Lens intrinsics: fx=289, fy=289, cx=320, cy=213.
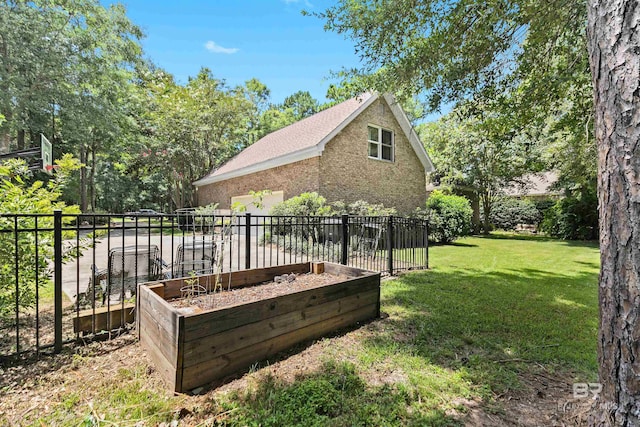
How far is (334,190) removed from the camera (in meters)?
11.5

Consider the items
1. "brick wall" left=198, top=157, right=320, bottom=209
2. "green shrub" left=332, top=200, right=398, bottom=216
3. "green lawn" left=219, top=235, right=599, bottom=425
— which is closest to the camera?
"green lawn" left=219, top=235, right=599, bottom=425

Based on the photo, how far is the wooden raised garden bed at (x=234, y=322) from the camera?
2217mm

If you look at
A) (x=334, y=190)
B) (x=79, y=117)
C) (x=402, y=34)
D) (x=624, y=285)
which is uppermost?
(x=79, y=117)

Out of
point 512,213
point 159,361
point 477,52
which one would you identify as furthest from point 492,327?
point 512,213

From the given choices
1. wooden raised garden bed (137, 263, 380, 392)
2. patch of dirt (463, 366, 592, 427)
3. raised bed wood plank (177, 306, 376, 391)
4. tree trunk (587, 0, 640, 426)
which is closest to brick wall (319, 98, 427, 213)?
wooden raised garden bed (137, 263, 380, 392)

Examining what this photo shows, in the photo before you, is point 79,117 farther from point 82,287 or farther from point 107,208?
point 107,208

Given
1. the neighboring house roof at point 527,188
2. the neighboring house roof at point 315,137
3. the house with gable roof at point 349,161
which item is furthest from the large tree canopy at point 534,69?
the neighboring house roof at point 527,188

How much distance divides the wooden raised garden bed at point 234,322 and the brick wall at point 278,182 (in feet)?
25.0

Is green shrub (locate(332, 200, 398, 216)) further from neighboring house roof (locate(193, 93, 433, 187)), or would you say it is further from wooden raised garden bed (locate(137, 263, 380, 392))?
wooden raised garden bed (locate(137, 263, 380, 392))

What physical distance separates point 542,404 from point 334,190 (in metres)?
9.67

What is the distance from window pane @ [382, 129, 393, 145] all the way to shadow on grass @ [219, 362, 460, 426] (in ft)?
41.1

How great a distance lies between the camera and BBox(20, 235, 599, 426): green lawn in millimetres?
2041

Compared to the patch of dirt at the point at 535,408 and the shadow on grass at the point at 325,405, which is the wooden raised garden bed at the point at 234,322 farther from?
the patch of dirt at the point at 535,408

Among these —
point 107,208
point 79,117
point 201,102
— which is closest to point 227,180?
point 201,102
